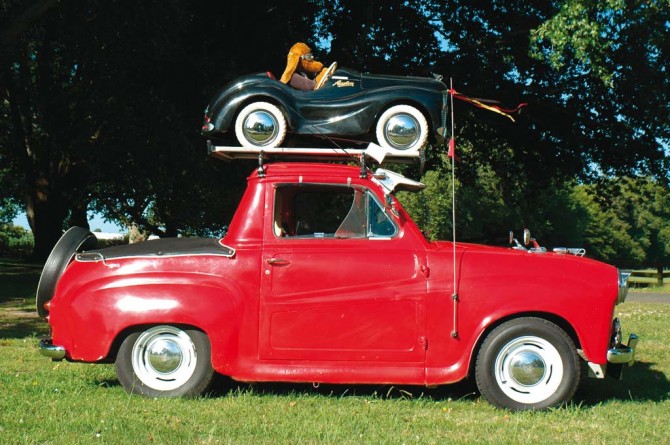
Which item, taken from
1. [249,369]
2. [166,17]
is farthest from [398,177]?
[166,17]

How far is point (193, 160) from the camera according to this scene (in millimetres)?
16234

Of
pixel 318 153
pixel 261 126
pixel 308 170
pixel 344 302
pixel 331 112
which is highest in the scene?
pixel 331 112

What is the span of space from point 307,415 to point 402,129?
273 centimetres

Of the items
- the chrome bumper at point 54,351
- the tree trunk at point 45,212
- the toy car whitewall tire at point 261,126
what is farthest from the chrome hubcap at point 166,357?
the tree trunk at point 45,212

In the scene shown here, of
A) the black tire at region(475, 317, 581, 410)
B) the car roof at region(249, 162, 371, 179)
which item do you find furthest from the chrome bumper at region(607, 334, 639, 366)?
the car roof at region(249, 162, 371, 179)

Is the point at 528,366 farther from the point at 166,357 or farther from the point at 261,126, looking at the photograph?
the point at 261,126

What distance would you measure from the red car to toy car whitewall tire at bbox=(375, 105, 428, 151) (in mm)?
962

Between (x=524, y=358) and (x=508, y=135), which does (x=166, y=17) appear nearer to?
(x=508, y=135)

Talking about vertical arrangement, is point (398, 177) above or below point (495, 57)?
below

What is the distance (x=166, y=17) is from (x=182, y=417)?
35.6 ft

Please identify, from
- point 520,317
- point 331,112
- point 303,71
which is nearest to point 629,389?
point 520,317

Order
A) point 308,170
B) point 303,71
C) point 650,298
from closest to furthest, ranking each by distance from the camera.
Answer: point 308,170
point 303,71
point 650,298

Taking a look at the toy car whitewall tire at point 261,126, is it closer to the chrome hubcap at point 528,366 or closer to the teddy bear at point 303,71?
the teddy bear at point 303,71

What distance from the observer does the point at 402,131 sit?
22.7 feet
